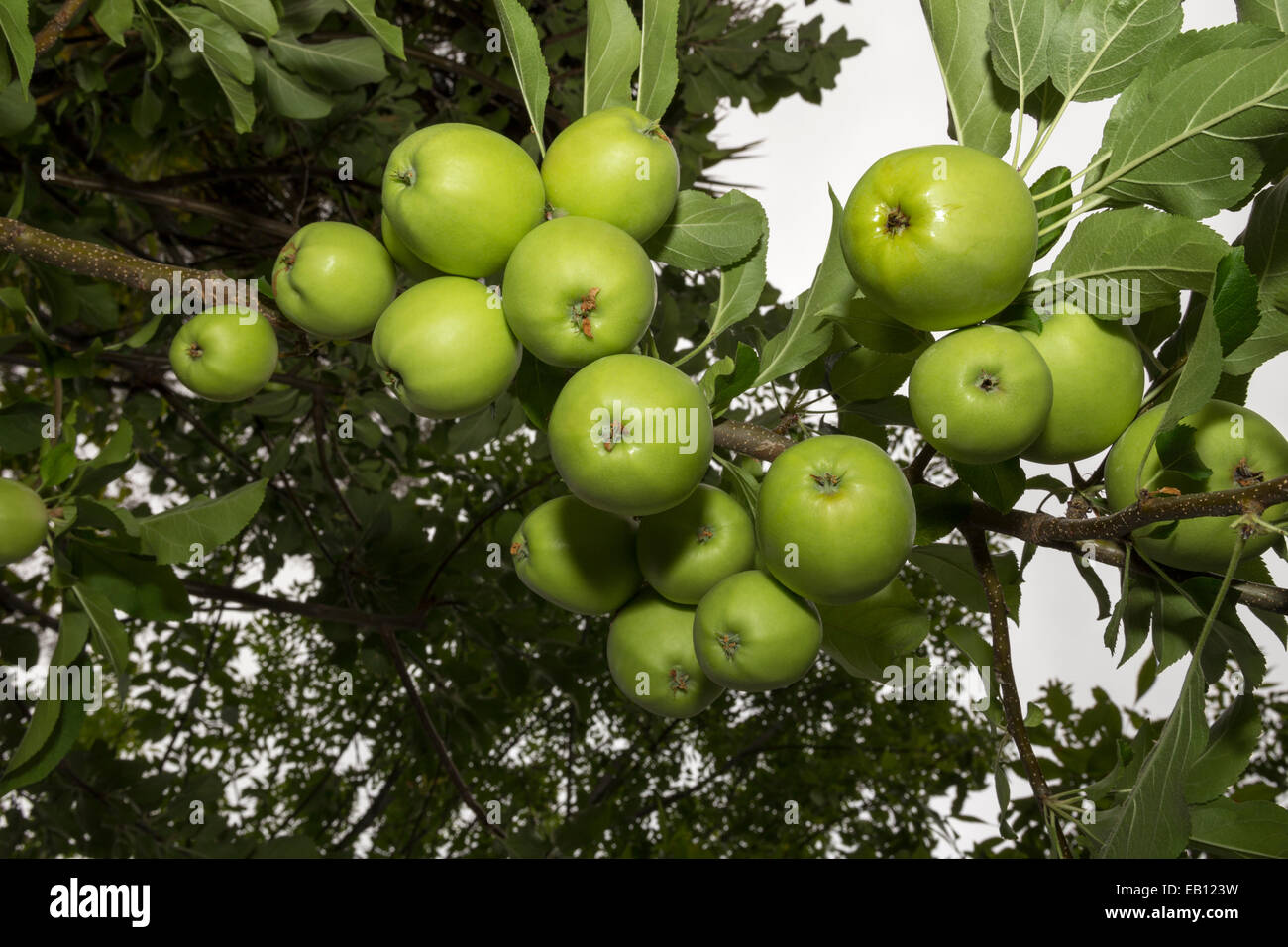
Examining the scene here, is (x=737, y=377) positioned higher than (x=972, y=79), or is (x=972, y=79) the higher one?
(x=972, y=79)

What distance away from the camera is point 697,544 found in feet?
→ 2.37

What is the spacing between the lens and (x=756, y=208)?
724 mm

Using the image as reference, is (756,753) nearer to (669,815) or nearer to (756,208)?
(669,815)

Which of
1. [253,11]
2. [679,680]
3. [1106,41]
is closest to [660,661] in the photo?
[679,680]

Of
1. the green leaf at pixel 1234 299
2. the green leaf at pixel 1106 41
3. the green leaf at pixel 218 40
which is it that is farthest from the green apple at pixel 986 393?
the green leaf at pixel 218 40

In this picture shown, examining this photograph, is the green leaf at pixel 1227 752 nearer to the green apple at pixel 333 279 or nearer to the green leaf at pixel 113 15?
the green apple at pixel 333 279

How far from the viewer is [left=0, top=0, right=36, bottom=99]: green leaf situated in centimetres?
→ 78

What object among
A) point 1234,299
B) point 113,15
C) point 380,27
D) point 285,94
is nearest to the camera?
point 1234,299

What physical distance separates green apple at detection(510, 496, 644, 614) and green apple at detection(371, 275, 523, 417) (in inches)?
5.1

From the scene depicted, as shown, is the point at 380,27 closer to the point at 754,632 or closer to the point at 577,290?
the point at 577,290

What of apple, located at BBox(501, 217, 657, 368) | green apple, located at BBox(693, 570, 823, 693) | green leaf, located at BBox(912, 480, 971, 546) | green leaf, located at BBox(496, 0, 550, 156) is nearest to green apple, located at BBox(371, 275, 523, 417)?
apple, located at BBox(501, 217, 657, 368)

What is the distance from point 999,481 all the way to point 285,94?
1.13 metres

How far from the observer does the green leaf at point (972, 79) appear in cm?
66
